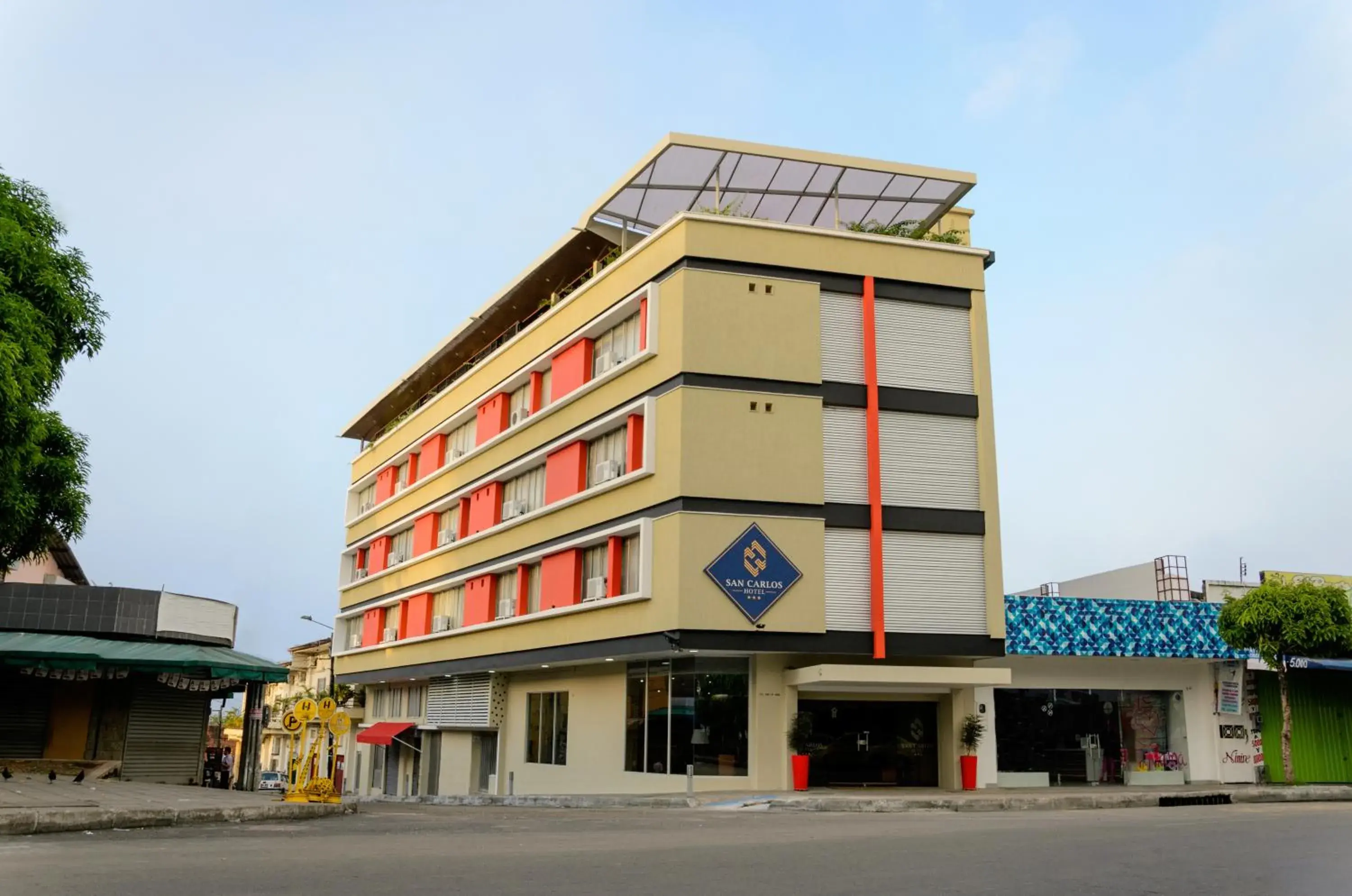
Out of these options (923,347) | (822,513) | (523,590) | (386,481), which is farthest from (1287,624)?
(386,481)

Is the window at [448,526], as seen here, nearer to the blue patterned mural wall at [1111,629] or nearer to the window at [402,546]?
the window at [402,546]

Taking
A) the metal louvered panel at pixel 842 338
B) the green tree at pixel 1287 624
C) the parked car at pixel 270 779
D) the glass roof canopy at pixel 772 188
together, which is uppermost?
the glass roof canopy at pixel 772 188

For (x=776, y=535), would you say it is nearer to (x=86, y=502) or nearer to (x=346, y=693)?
(x=86, y=502)

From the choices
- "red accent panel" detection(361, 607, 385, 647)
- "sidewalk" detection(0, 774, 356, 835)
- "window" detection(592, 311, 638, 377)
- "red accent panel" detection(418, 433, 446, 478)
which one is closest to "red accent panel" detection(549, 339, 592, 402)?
"window" detection(592, 311, 638, 377)

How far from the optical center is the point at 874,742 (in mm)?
29797

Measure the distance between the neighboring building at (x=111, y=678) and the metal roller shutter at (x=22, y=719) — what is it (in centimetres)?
2

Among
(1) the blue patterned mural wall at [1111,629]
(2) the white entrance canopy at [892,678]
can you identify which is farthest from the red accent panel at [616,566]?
(1) the blue patterned mural wall at [1111,629]

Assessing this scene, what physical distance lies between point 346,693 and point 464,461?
112 feet

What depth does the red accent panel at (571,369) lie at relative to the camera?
34.7 metres

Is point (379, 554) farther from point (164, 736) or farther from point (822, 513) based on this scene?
point (822, 513)

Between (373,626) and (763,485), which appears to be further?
(373,626)

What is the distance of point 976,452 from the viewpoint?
30703 mm

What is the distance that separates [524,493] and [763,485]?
12429mm

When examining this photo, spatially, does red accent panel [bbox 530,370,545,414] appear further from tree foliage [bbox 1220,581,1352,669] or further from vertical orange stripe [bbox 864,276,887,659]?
tree foliage [bbox 1220,581,1352,669]
